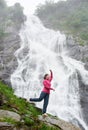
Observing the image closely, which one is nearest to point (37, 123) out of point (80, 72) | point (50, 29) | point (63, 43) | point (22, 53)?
point (80, 72)

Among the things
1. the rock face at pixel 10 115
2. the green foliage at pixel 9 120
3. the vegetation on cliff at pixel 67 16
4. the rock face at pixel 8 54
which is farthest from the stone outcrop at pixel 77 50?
the green foliage at pixel 9 120

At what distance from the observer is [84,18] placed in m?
45.8

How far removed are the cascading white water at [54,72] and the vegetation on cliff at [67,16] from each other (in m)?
5.02

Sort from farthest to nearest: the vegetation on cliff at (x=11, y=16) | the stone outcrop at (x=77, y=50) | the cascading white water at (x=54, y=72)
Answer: the vegetation on cliff at (x=11, y=16), the stone outcrop at (x=77, y=50), the cascading white water at (x=54, y=72)

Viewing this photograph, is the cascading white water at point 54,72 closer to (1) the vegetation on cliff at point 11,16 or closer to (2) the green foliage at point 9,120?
(1) the vegetation on cliff at point 11,16

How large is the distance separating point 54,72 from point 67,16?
76.3ft

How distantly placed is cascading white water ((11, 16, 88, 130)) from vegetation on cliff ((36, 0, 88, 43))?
502cm

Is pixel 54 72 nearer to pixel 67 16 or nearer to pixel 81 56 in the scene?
pixel 81 56

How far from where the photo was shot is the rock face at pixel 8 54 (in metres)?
28.7

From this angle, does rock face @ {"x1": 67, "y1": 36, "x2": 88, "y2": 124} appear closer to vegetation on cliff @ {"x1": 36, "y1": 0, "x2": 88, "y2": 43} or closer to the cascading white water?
the cascading white water

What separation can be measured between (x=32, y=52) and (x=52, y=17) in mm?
20562

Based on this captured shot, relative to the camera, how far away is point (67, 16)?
168ft

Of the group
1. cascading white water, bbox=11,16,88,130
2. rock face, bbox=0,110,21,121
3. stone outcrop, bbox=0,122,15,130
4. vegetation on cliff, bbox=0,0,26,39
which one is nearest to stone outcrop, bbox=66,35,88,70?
cascading white water, bbox=11,16,88,130

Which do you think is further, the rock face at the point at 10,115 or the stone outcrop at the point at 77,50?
the stone outcrop at the point at 77,50
